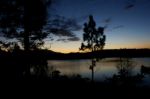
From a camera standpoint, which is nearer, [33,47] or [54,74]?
[33,47]

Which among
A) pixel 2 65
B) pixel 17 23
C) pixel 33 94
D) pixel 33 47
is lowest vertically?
pixel 33 94

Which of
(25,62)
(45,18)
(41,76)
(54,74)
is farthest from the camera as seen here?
(54,74)

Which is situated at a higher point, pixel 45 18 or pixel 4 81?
pixel 45 18

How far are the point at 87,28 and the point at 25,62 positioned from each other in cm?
1649

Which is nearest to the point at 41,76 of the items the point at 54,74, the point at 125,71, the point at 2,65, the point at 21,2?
the point at 54,74

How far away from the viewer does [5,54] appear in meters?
18.0

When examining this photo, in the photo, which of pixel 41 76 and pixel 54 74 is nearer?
pixel 41 76

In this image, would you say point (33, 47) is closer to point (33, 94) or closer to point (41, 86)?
point (41, 86)

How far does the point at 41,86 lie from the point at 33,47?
3.34 metres

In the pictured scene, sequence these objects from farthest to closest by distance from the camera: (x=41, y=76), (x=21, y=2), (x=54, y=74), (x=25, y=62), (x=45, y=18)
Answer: (x=54, y=74), (x=41, y=76), (x=25, y=62), (x=45, y=18), (x=21, y=2)

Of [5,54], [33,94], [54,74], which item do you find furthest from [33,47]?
[54,74]

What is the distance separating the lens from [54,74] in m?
22.3

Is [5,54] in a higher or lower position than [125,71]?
higher

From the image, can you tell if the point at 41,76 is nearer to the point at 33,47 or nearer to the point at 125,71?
the point at 33,47
